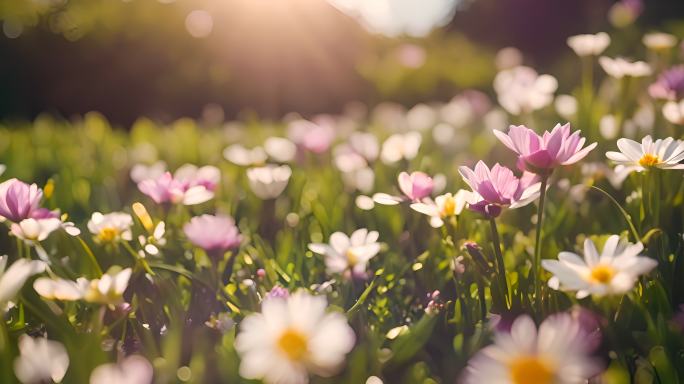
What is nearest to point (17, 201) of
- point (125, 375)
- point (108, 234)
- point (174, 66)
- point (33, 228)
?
point (33, 228)

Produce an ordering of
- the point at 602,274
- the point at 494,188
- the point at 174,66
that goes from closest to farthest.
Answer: the point at 602,274 < the point at 494,188 < the point at 174,66

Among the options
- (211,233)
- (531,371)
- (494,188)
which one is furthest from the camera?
(211,233)

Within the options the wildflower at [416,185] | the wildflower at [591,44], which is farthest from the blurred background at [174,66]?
the wildflower at [416,185]

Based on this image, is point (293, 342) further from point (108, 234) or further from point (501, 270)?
point (108, 234)

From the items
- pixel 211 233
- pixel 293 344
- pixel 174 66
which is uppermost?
pixel 293 344

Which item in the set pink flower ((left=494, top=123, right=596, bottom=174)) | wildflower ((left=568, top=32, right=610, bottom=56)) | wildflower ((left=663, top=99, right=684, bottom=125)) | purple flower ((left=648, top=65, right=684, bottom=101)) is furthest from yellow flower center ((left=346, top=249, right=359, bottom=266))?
wildflower ((left=568, top=32, right=610, bottom=56))

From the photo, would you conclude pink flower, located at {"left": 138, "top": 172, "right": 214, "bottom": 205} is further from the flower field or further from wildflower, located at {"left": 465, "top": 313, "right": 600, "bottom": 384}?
wildflower, located at {"left": 465, "top": 313, "right": 600, "bottom": 384}

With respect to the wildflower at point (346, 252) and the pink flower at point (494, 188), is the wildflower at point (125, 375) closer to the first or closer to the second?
the wildflower at point (346, 252)

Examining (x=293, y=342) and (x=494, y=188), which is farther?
(x=494, y=188)
